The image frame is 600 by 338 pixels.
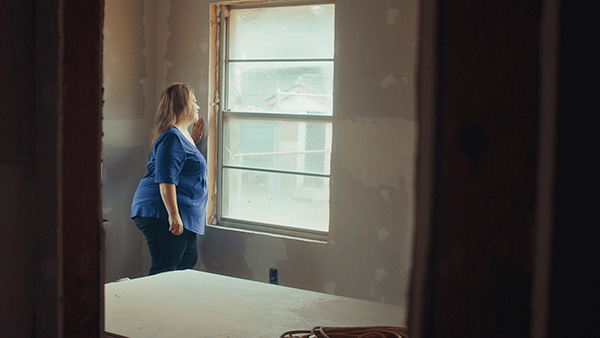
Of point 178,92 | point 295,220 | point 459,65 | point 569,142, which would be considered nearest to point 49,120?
point 459,65

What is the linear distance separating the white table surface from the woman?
3.92 feet

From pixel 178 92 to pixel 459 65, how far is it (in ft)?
10.4

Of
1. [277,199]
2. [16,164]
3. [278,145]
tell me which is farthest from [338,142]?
[16,164]

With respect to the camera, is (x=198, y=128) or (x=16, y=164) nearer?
(x=16, y=164)

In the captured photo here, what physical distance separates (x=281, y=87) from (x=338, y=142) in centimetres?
57

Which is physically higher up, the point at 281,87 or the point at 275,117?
the point at 281,87

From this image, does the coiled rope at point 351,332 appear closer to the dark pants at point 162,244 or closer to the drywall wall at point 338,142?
the drywall wall at point 338,142

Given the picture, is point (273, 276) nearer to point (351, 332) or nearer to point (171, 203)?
point (171, 203)

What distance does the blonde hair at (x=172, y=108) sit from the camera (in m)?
3.63

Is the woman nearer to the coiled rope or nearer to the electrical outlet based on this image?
the electrical outlet

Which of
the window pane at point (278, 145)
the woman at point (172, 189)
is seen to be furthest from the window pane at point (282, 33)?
the woman at point (172, 189)

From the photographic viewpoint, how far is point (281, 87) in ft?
12.9

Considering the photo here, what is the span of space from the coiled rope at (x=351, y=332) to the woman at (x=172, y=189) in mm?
1988

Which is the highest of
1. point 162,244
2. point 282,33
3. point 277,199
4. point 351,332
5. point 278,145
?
point 282,33
